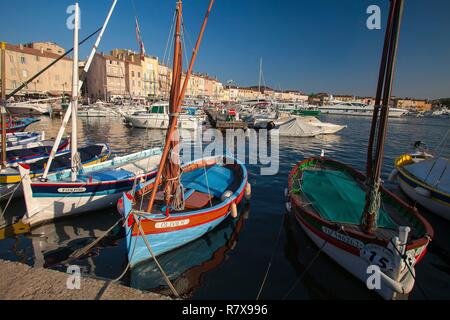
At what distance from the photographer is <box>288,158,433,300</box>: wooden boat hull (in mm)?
5955

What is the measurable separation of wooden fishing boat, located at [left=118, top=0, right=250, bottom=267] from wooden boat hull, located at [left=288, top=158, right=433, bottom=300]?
3363 millimetres

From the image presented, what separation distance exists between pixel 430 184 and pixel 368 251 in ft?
28.2

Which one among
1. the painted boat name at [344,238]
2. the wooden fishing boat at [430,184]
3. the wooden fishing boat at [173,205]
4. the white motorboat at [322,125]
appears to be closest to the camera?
the painted boat name at [344,238]

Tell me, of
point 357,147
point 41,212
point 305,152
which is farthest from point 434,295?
point 357,147

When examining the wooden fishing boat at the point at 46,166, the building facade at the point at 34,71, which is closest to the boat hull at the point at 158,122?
the wooden fishing boat at the point at 46,166

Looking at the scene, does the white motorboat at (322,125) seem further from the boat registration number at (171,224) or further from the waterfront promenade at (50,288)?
the waterfront promenade at (50,288)

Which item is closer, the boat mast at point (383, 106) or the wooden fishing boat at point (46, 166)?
the boat mast at point (383, 106)

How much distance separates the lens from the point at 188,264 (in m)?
8.20

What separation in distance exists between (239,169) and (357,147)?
958 inches

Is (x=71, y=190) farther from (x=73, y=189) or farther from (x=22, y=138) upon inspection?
(x=22, y=138)

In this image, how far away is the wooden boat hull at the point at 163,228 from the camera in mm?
Answer: 7070

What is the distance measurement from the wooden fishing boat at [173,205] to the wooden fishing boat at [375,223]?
3347 mm

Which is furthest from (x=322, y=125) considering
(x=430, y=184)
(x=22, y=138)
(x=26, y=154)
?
(x=22, y=138)
